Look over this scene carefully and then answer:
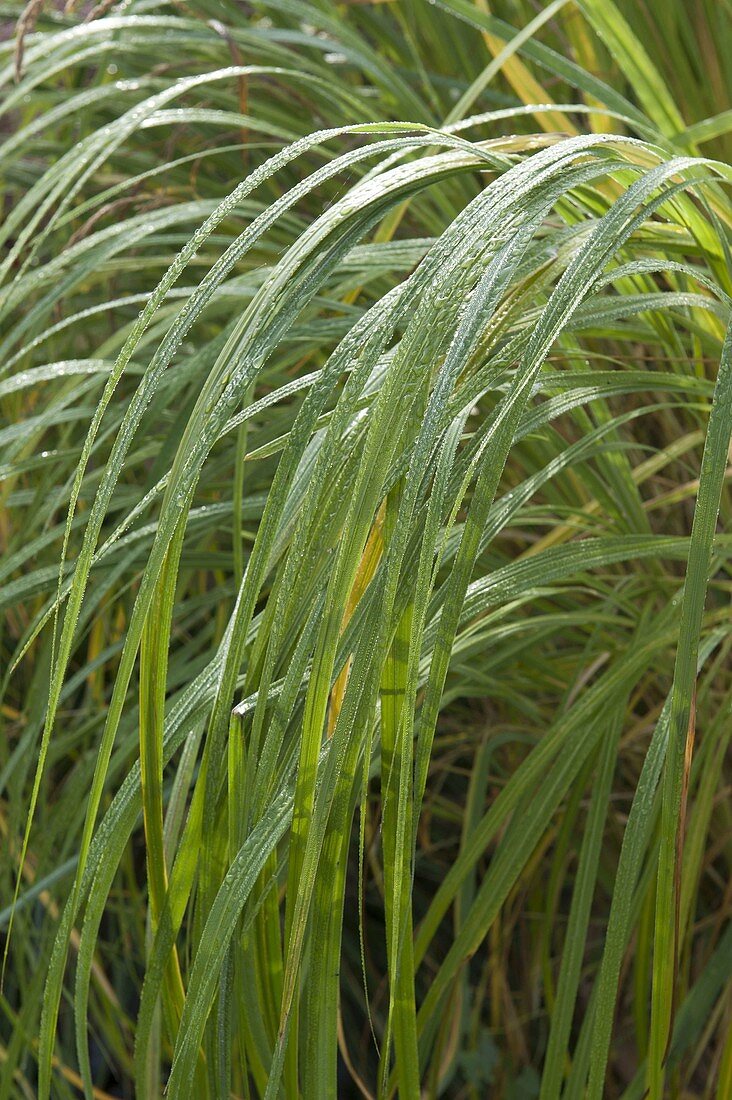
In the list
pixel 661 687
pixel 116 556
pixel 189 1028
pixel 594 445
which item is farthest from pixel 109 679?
Answer: pixel 189 1028

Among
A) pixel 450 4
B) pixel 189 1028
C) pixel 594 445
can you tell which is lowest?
pixel 189 1028

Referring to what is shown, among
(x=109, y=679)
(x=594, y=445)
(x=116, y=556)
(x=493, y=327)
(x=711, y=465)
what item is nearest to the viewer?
(x=711, y=465)

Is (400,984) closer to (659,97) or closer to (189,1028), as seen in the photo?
(189,1028)

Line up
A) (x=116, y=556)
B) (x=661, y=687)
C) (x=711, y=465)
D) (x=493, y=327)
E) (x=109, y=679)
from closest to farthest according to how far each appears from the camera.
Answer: (x=711, y=465), (x=493, y=327), (x=116, y=556), (x=661, y=687), (x=109, y=679)

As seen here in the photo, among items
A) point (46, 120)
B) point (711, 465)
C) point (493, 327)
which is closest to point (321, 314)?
point (46, 120)

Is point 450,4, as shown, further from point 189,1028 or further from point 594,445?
point 189,1028

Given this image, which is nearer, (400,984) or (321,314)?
(400,984)

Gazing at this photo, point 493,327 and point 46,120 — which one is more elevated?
point 46,120
